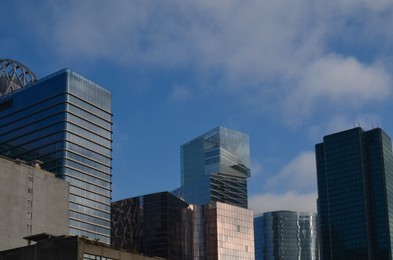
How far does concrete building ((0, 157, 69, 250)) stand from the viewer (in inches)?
6457

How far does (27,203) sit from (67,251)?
9130 cm

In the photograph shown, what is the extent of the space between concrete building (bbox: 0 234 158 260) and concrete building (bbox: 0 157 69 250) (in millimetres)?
73474

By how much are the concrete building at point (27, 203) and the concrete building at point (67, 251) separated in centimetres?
7347

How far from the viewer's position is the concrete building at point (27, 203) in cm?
16400

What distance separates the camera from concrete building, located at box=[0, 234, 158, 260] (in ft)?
270

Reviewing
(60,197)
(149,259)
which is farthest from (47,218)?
(149,259)

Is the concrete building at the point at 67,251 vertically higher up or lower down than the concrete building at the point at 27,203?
lower down

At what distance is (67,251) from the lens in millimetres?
82500

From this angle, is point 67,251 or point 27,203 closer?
point 67,251

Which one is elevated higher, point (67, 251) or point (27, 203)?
point (27, 203)

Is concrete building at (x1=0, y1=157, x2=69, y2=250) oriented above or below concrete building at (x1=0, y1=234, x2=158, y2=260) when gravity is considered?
above

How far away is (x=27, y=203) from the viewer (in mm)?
170875

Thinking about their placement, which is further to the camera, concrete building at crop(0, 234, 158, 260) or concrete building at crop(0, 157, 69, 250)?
concrete building at crop(0, 157, 69, 250)

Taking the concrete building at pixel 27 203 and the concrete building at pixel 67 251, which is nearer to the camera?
the concrete building at pixel 67 251
